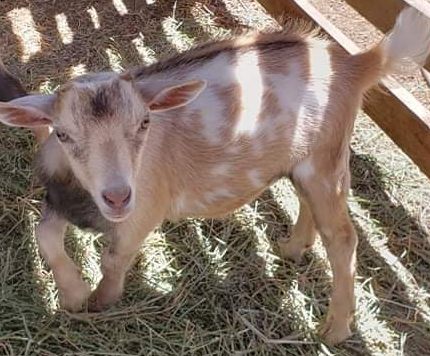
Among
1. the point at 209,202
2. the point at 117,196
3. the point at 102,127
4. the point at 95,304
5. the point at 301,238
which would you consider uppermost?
the point at 102,127

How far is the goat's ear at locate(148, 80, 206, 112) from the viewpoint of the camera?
3012 millimetres

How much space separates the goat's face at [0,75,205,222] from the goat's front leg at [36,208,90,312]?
0.39m

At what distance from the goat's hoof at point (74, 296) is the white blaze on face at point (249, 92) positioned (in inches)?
35.6

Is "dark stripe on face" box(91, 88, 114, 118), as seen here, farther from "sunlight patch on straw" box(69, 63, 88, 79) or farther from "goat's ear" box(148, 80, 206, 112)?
"sunlight patch on straw" box(69, 63, 88, 79)

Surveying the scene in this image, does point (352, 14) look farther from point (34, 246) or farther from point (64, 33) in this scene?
point (34, 246)

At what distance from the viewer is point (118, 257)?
3354mm

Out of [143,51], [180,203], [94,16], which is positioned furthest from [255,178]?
[94,16]

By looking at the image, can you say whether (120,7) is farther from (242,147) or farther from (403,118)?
(242,147)

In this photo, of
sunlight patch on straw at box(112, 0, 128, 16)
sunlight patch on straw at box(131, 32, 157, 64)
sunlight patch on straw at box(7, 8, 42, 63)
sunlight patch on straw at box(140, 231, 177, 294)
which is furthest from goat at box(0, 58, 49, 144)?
sunlight patch on straw at box(112, 0, 128, 16)

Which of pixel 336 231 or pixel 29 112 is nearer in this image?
pixel 29 112

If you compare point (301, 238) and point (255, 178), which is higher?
point (255, 178)

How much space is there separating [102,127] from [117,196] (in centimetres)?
26

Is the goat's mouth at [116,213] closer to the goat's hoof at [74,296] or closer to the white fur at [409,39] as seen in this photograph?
the goat's hoof at [74,296]

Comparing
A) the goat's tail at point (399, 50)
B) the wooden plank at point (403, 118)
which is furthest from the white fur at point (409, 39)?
the wooden plank at point (403, 118)
